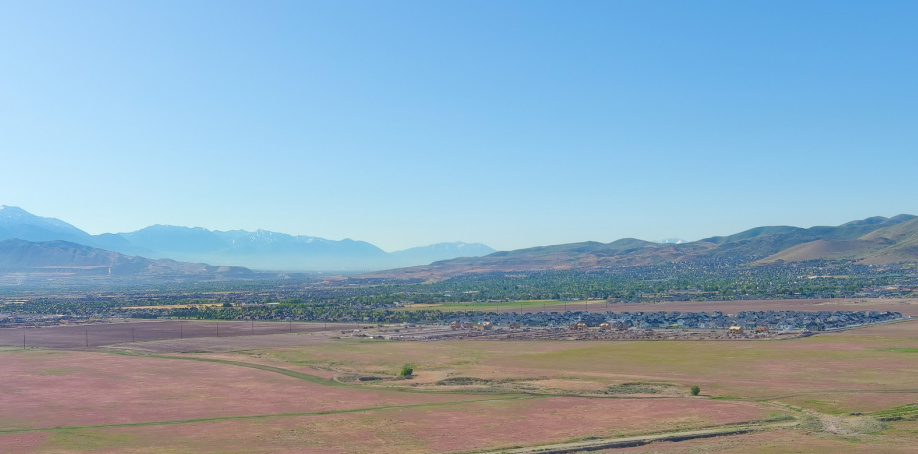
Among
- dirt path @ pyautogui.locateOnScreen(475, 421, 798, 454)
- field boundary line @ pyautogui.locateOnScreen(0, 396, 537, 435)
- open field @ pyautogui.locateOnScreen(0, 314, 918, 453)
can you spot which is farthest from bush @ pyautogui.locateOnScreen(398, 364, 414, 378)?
dirt path @ pyautogui.locateOnScreen(475, 421, 798, 454)

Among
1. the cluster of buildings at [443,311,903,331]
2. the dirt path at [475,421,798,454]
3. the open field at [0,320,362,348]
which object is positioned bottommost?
the dirt path at [475,421,798,454]

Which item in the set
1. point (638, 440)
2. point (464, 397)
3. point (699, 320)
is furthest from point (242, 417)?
point (699, 320)

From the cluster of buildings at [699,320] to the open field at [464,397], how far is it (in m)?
17.7

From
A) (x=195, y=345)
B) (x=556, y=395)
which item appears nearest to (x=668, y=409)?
(x=556, y=395)

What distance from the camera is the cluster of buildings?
342 ft

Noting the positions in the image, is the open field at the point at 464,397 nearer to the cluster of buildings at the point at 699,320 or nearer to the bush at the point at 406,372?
the bush at the point at 406,372

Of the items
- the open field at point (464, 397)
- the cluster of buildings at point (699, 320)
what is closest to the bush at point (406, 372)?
the open field at point (464, 397)

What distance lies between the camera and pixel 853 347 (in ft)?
256

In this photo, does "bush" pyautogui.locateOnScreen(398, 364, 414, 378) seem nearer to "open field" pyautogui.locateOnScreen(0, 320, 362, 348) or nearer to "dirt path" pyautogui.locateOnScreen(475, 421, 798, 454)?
"dirt path" pyautogui.locateOnScreen(475, 421, 798, 454)

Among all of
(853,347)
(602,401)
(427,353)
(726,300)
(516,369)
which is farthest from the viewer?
(726,300)

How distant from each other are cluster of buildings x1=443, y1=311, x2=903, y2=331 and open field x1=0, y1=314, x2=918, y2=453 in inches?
696

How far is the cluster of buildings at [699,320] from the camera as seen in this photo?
104 metres

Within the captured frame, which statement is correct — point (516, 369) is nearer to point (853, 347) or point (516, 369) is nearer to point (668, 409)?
point (668, 409)

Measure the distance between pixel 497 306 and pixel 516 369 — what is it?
326ft
